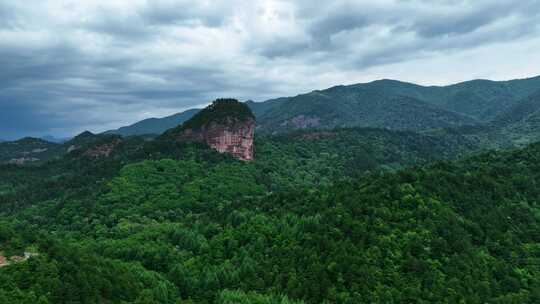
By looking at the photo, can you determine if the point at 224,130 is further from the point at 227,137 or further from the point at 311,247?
the point at 311,247

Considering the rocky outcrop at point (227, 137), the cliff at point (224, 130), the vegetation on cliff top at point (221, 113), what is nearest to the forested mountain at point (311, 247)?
the rocky outcrop at point (227, 137)

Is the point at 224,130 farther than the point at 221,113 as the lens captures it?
No

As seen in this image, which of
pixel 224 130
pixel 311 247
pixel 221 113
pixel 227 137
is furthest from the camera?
pixel 221 113

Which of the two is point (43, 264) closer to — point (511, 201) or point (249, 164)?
point (511, 201)

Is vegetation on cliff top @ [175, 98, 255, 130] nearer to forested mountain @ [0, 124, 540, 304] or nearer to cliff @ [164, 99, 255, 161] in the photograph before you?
cliff @ [164, 99, 255, 161]

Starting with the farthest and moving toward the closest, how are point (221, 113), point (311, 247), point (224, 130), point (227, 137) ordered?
point (221, 113)
point (224, 130)
point (227, 137)
point (311, 247)

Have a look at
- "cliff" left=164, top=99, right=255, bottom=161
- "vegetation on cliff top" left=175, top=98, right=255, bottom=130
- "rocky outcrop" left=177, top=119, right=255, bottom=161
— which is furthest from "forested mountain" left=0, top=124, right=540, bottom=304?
"vegetation on cliff top" left=175, top=98, right=255, bottom=130

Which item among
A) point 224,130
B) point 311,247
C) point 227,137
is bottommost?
point 311,247

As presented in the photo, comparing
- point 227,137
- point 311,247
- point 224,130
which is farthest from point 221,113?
point 311,247
